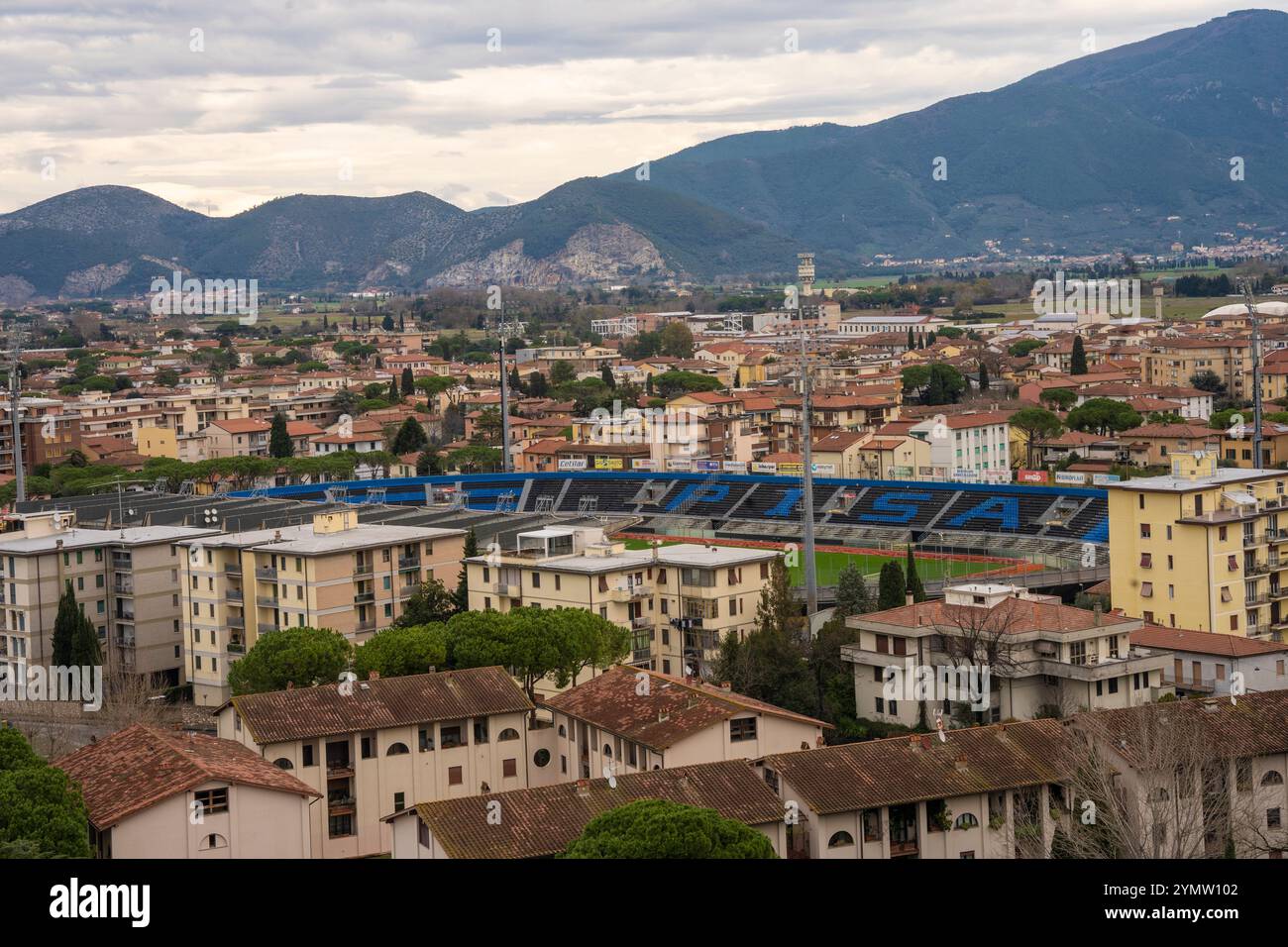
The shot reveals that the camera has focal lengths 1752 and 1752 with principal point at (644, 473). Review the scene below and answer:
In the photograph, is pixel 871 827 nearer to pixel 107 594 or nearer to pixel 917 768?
pixel 917 768

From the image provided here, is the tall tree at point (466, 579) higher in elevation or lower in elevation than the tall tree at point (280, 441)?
lower

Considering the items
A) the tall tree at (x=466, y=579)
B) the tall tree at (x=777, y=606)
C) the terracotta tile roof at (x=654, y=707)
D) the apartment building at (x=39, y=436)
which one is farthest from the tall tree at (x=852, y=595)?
the apartment building at (x=39, y=436)

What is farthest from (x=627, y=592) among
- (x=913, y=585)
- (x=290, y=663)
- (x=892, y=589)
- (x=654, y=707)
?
(x=654, y=707)

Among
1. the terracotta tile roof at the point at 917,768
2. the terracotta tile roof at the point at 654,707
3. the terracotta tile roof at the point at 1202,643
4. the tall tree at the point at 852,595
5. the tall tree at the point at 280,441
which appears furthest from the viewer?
the tall tree at the point at 280,441

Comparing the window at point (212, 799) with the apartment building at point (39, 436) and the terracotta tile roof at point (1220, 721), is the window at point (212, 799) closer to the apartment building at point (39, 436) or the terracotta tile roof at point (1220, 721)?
the terracotta tile roof at point (1220, 721)

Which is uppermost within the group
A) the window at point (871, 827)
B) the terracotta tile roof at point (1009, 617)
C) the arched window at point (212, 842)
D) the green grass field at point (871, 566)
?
the terracotta tile roof at point (1009, 617)

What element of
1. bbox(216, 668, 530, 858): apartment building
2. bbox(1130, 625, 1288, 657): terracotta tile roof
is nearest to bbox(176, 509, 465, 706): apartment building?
bbox(216, 668, 530, 858): apartment building
